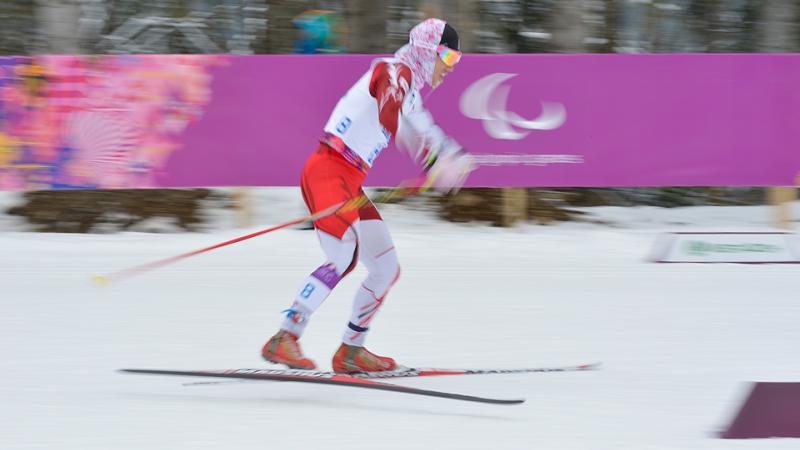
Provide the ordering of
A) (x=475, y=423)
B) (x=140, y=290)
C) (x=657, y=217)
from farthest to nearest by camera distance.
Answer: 1. (x=657, y=217)
2. (x=140, y=290)
3. (x=475, y=423)

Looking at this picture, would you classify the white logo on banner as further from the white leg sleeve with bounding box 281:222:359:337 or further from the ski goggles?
the white leg sleeve with bounding box 281:222:359:337

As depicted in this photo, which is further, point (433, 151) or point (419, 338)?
point (419, 338)

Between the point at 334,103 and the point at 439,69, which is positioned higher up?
the point at 439,69

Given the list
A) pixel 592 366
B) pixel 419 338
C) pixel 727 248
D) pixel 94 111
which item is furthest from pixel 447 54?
pixel 94 111

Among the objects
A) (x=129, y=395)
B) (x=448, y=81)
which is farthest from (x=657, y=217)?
(x=129, y=395)

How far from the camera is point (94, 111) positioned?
9.12 metres

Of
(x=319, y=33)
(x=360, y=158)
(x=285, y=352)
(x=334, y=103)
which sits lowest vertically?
(x=285, y=352)

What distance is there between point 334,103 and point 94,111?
1959mm

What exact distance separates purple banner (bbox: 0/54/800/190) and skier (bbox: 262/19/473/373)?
4279 millimetres

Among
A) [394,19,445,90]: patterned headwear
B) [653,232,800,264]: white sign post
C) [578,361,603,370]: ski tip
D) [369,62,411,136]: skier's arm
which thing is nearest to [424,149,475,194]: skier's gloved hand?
[369,62,411,136]: skier's arm

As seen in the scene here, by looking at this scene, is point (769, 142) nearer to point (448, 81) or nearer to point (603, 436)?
point (448, 81)

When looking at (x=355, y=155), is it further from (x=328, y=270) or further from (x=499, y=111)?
(x=499, y=111)

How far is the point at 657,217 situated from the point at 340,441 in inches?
276

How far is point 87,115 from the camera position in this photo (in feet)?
29.9
